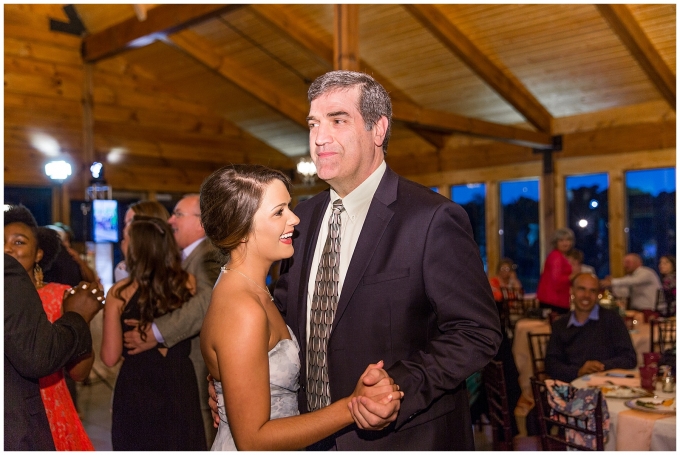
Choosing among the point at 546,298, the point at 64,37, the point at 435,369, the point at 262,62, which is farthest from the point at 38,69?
the point at 435,369

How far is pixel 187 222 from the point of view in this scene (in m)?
3.88

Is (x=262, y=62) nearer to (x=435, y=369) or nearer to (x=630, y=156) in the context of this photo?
(x=630, y=156)

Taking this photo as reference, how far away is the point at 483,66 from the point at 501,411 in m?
6.34

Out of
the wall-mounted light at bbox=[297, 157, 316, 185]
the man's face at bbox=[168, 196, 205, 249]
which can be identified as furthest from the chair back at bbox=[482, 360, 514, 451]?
the wall-mounted light at bbox=[297, 157, 316, 185]

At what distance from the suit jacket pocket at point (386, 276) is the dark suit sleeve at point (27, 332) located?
3.44 feet

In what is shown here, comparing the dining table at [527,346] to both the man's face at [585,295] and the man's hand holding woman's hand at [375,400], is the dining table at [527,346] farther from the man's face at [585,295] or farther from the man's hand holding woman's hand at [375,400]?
the man's hand holding woman's hand at [375,400]

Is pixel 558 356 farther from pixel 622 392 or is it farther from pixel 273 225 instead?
pixel 273 225

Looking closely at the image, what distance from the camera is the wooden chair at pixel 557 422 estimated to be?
3.16m

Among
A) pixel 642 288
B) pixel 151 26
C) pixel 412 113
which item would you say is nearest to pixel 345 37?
pixel 412 113

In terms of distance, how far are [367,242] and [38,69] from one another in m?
10.7

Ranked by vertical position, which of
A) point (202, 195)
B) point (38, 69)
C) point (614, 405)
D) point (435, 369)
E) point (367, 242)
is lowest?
point (614, 405)

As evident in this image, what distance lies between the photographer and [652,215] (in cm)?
996

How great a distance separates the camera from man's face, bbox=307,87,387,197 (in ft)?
6.01

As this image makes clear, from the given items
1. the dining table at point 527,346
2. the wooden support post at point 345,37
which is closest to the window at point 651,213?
the dining table at point 527,346
